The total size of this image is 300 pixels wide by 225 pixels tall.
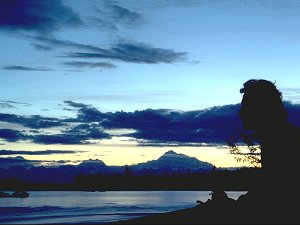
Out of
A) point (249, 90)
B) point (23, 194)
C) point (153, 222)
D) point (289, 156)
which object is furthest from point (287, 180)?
point (23, 194)

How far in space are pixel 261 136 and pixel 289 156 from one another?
0.53 m

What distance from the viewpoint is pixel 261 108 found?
6.85 meters

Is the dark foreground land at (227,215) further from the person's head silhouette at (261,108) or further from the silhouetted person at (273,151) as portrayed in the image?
the person's head silhouette at (261,108)

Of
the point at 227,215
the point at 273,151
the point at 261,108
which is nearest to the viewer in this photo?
the point at 273,151

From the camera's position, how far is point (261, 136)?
22.5 feet

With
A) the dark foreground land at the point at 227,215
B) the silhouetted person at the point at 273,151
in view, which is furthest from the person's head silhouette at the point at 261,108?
the dark foreground land at the point at 227,215

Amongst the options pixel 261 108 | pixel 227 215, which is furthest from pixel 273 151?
pixel 227 215

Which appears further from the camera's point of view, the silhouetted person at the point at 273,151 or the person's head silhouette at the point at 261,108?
the person's head silhouette at the point at 261,108

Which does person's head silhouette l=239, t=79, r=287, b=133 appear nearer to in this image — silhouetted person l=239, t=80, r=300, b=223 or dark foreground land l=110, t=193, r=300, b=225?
silhouetted person l=239, t=80, r=300, b=223

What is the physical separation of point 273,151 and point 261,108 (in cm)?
71

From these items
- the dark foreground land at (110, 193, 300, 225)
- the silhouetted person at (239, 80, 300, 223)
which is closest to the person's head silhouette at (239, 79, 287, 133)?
the silhouetted person at (239, 80, 300, 223)

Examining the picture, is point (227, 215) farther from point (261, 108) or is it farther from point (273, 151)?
point (261, 108)

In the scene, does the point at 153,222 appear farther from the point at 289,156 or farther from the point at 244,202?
the point at 289,156

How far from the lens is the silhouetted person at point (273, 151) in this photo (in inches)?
260
